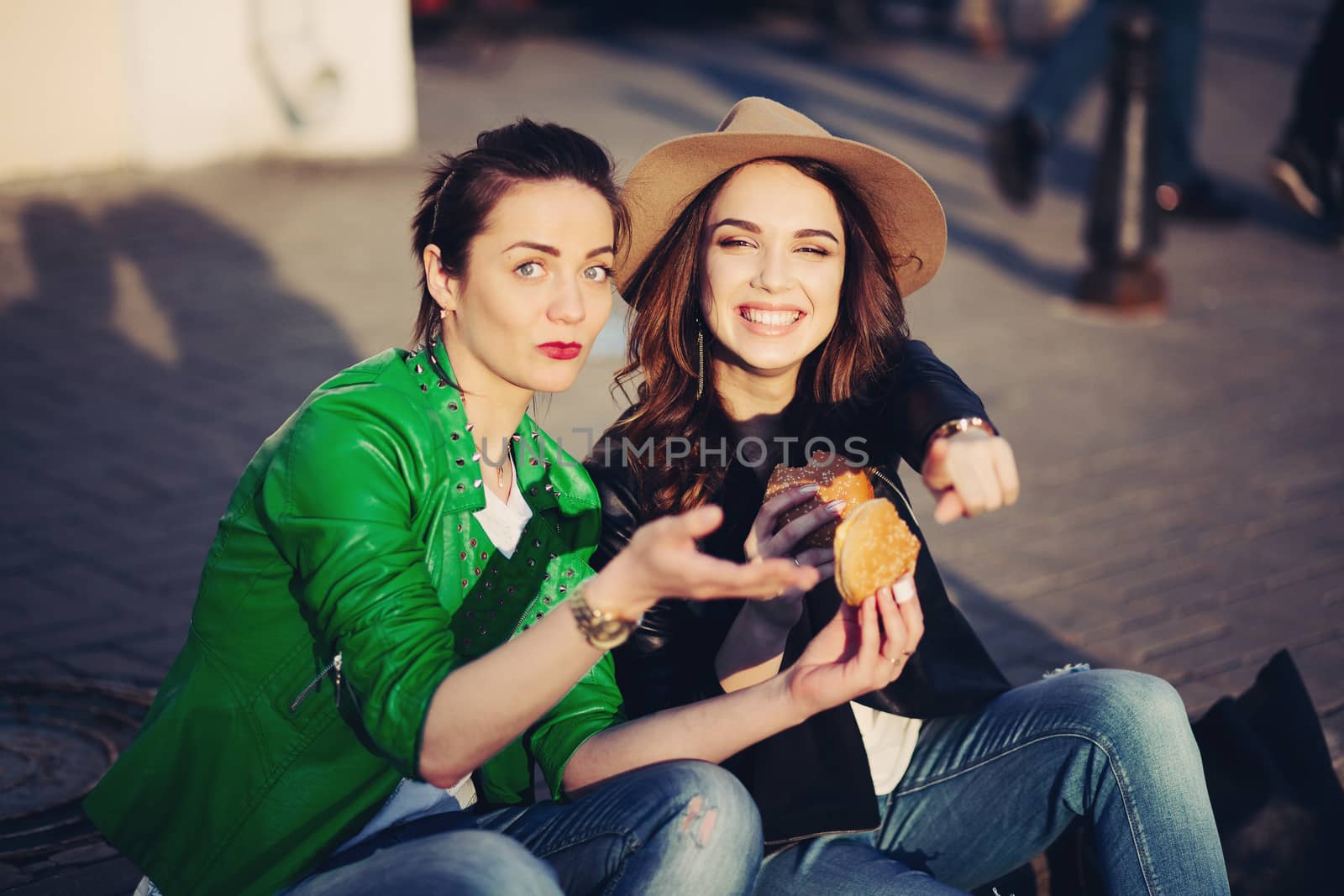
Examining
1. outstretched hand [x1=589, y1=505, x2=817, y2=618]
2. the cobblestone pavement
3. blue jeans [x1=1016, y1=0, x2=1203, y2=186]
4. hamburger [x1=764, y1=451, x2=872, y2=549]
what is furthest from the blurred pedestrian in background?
outstretched hand [x1=589, y1=505, x2=817, y2=618]

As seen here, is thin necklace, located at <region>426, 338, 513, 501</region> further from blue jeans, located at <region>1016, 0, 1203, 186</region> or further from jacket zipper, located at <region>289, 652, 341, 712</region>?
blue jeans, located at <region>1016, 0, 1203, 186</region>

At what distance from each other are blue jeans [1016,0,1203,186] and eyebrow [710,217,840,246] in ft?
15.5

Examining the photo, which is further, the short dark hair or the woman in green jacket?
the short dark hair

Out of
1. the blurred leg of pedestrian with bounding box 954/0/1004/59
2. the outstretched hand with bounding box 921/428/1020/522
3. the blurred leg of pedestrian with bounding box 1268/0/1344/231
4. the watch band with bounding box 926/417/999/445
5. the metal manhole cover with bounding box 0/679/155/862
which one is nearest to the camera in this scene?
the outstretched hand with bounding box 921/428/1020/522

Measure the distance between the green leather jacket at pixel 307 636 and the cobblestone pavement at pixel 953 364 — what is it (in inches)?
31.3

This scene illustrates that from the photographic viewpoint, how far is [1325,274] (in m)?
7.69

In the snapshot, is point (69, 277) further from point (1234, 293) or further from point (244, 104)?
point (1234, 293)

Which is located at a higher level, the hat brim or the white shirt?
the hat brim

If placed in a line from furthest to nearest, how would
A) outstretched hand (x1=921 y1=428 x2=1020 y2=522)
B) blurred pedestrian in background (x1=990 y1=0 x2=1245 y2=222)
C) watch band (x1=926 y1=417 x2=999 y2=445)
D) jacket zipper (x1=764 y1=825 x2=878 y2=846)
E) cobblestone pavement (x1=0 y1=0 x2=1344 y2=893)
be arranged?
blurred pedestrian in background (x1=990 y1=0 x2=1245 y2=222)
cobblestone pavement (x1=0 y1=0 x2=1344 y2=893)
jacket zipper (x1=764 y1=825 x2=878 y2=846)
watch band (x1=926 y1=417 x2=999 y2=445)
outstretched hand (x1=921 y1=428 x2=1020 y2=522)

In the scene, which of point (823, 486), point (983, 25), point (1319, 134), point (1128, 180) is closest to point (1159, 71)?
point (1128, 180)

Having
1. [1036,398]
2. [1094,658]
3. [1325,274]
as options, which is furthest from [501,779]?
[1325,274]

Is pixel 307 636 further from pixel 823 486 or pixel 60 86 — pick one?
pixel 60 86

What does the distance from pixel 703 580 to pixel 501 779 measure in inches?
31.5

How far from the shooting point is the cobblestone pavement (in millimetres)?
4027
